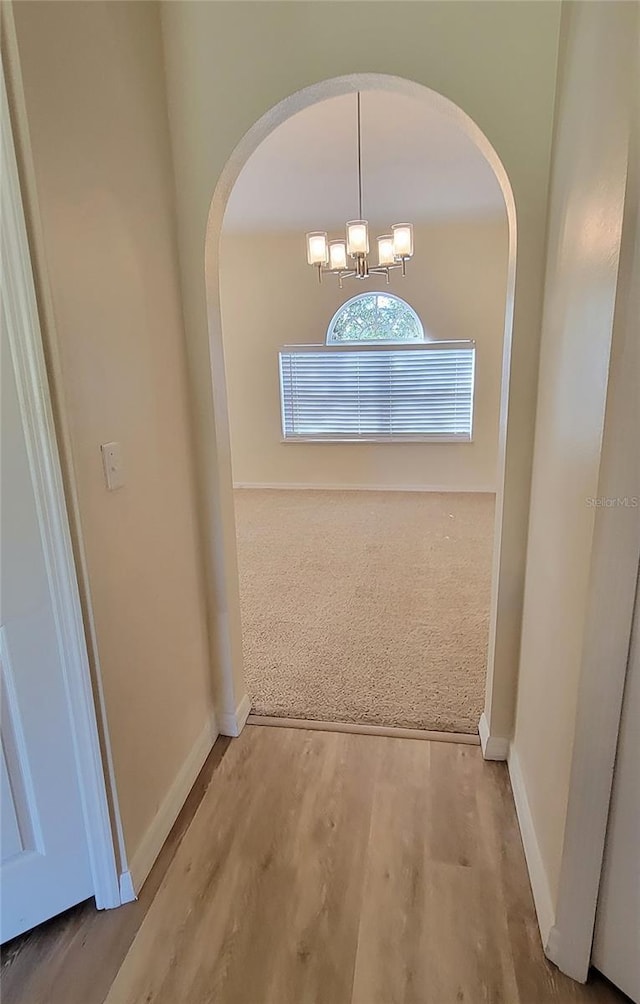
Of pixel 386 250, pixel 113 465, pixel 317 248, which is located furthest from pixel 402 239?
pixel 113 465

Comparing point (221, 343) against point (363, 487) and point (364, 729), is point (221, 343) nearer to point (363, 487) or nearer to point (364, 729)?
point (364, 729)

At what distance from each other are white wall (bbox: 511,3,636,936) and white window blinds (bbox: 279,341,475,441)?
13.5 feet

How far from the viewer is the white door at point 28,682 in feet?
3.69

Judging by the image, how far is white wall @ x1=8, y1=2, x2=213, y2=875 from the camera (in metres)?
1.17

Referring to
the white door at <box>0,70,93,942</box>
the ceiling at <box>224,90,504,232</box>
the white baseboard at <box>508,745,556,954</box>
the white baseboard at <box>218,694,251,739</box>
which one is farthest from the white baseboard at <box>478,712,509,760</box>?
the ceiling at <box>224,90,504,232</box>

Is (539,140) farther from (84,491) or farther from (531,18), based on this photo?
(84,491)

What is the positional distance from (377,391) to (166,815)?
473 centimetres

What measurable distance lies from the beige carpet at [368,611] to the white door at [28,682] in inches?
38.9

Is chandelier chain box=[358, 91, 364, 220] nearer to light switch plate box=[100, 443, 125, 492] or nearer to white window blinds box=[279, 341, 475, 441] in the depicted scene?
white window blinds box=[279, 341, 475, 441]

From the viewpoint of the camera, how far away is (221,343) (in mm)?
1938

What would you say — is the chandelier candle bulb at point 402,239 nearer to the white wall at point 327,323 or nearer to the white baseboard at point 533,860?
the white wall at point 327,323

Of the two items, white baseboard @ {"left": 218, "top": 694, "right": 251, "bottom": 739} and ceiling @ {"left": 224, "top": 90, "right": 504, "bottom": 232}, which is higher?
ceiling @ {"left": 224, "top": 90, "right": 504, "bottom": 232}

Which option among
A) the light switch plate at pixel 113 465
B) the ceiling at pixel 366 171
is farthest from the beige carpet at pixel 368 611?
the ceiling at pixel 366 171

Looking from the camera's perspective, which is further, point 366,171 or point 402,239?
point 366,171
